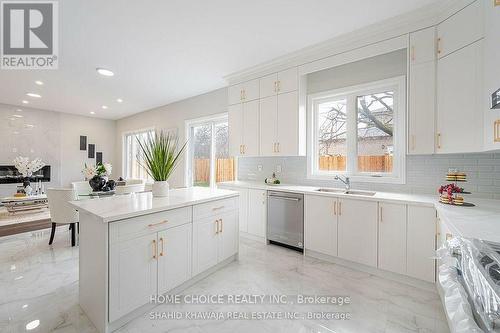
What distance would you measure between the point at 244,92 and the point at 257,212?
203 cm

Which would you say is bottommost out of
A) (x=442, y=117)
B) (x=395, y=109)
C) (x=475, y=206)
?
(x=475, y=206)

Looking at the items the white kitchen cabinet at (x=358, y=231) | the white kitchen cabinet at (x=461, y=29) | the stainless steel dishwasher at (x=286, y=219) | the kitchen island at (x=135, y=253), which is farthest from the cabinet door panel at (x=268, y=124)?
the white kitchen cabinet at (x=461, y=29)

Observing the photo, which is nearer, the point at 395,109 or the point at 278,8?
the point at 278,8

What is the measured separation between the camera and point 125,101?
205 inches

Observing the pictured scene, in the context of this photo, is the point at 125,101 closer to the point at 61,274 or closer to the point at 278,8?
the point at 61,274

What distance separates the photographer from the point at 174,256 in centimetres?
189

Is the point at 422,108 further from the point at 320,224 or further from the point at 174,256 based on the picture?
the point at 174,256

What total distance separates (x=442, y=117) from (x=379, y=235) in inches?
52.7

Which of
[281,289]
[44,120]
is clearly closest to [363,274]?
[281,289]

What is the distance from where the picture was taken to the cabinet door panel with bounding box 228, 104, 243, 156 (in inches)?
145

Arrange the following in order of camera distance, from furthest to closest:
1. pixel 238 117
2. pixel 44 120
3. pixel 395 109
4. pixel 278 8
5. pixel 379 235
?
pixel 44 120
pixel 238 117
pixel 395 109
pixel 379 235
pixel 278 8

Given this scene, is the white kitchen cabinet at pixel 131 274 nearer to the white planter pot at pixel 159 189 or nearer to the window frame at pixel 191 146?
the white planter pot at pixel 159 189

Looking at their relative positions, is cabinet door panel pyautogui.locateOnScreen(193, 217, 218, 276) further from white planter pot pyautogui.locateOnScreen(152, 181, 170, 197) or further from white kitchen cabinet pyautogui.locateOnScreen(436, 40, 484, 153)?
white kitchen cabinet pyautogui.locateOnScreen(436, 40, 484, 153)

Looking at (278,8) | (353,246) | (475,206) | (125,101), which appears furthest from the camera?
(125,101)
